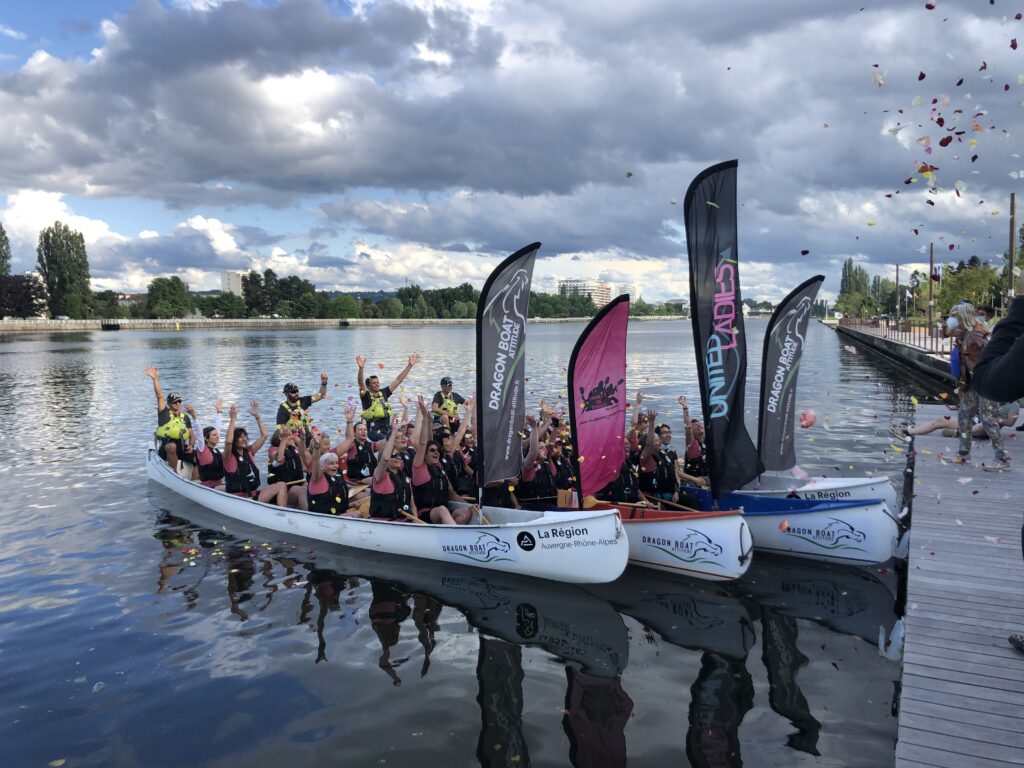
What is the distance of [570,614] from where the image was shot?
983 cm

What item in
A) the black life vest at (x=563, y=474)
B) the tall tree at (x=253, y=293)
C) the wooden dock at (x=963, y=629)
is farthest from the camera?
the tall tree at (x=253, y=293)

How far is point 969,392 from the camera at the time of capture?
12.4 metres

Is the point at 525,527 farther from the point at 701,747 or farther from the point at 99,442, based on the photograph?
the point at 99,442

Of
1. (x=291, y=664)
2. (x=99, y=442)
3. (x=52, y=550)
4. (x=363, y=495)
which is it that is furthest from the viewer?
(x=99, y=442)

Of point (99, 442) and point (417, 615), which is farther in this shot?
point (99, 442)

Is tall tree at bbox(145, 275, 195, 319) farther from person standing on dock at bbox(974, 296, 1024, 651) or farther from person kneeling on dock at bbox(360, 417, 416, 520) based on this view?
person standing on dock at bbox(974, 296, 1024, 651)

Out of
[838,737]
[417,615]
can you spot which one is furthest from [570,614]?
[838,737]

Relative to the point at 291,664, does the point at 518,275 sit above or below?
above

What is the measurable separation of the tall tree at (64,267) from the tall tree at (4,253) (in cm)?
539

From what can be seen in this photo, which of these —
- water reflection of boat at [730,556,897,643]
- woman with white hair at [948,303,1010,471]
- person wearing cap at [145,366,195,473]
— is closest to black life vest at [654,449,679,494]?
water reflection of boat at [730,556,897,643]

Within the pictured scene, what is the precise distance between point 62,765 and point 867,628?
9.55 metres

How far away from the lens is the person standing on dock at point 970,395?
1095 cm

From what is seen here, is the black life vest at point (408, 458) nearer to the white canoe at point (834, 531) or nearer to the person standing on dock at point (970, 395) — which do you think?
the white canoe at point (834, 531)

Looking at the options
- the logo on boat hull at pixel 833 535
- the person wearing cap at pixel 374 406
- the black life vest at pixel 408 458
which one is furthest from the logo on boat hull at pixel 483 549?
the person wearing cap at pixel 374 406
